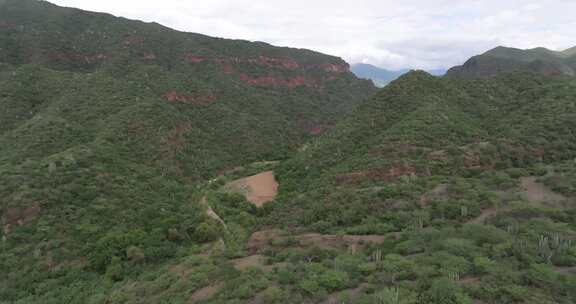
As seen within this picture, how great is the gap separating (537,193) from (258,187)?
88.3 ft

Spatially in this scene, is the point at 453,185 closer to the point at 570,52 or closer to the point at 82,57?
the point at 82,57

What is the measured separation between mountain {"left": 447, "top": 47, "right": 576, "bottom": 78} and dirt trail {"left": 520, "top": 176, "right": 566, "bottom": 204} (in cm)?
7747

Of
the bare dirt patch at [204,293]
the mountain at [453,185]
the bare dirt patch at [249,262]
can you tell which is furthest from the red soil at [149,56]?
the bare dirt patch at [204,293]

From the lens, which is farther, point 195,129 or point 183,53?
point 183,53

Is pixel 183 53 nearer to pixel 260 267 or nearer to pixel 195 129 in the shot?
pixel 195 129

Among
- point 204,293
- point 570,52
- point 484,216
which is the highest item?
point 570,52

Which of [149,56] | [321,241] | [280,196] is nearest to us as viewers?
[321,241]

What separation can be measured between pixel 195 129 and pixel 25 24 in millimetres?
55484

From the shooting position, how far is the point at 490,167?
987 inches

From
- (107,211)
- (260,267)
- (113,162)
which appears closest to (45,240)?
(107,211)

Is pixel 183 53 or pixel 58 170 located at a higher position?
pixel 183 53

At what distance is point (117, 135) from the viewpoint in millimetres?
33469

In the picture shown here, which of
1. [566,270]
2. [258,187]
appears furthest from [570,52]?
[566,270]

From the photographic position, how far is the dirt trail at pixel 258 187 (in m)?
34.2
